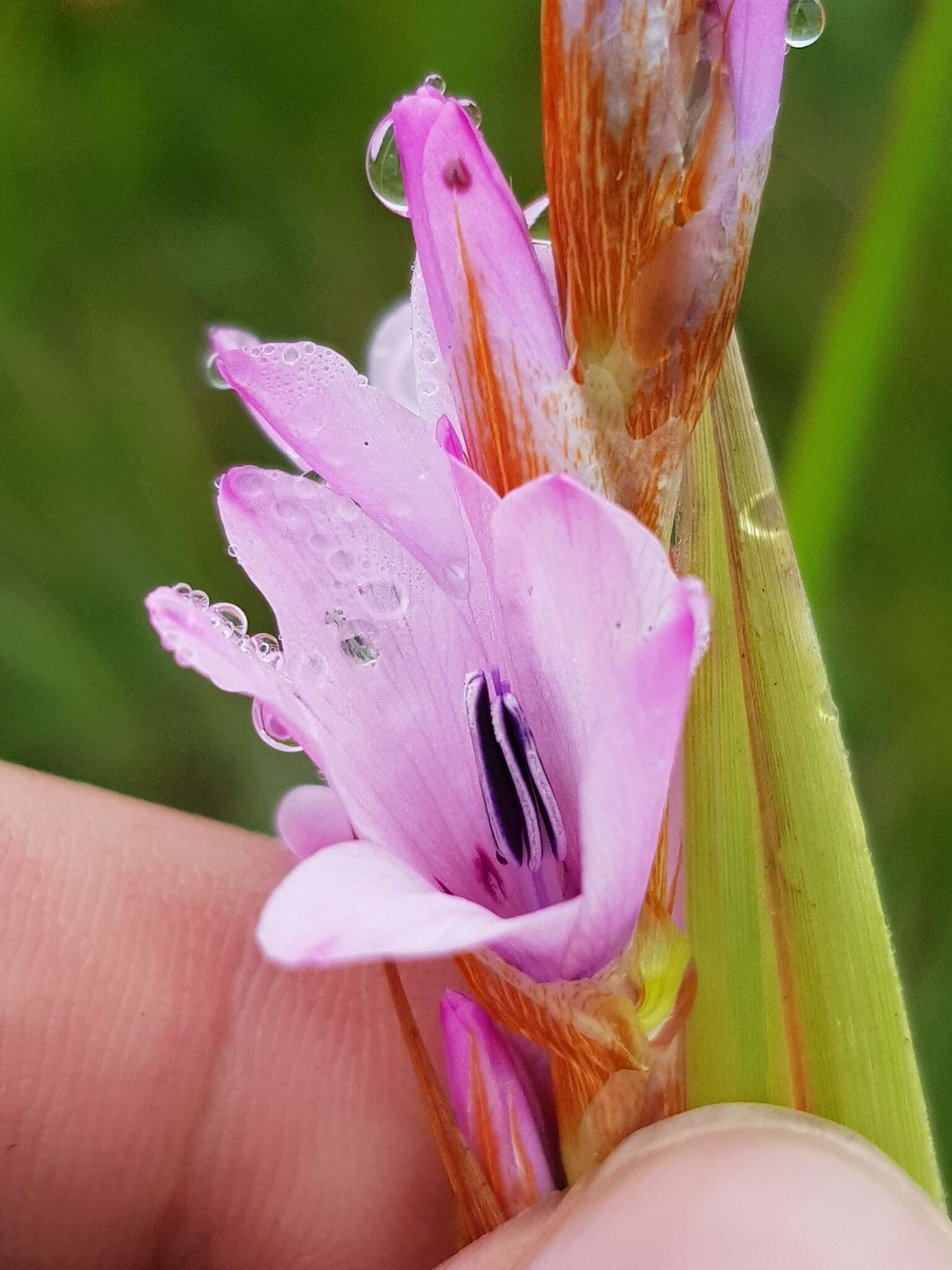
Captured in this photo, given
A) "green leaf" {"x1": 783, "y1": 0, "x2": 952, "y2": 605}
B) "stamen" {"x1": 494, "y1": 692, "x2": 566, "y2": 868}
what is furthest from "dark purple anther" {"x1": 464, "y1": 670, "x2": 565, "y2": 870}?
"green leaf" {"x1": 783, "y1": 0, "x2": 952, "y2": 605}

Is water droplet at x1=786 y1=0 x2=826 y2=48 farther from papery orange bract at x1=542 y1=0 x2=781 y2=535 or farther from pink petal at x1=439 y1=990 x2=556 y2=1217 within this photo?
pink petal at x1=439 y1=990 x2=556 y2=1217

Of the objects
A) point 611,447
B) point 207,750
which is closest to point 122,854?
point 207,750

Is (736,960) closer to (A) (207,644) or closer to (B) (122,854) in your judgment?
(A) (207,644)

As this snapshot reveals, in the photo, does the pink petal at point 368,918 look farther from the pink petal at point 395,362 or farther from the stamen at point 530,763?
the pink petal at point 395,362

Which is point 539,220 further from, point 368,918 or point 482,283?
point 368,918

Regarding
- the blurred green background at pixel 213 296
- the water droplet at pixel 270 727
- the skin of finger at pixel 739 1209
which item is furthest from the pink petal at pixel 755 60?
the blurred green background at pixel 213 296
